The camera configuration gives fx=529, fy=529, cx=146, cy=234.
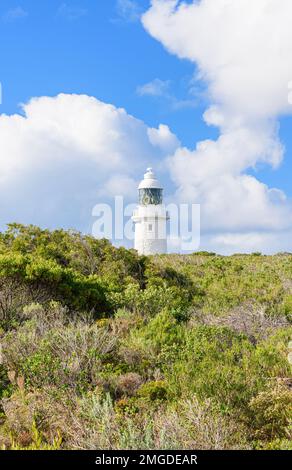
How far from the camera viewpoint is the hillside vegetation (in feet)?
17.0

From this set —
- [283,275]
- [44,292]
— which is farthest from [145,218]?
[44,292]

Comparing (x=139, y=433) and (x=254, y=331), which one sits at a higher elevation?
(x=254, y=331)

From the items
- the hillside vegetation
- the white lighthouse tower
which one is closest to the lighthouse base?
the white lighthouse tower

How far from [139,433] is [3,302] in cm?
627

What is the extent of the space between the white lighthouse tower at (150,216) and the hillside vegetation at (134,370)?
2028 centimetres

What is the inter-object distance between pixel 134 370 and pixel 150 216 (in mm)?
26062

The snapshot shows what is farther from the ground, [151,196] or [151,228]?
[151,196]

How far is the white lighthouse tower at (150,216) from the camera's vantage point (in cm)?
3356

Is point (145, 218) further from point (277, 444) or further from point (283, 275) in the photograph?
point (277, 444)

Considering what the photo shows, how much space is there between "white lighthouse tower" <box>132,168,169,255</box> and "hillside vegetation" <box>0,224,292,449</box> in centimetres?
2028

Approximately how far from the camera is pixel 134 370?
7598mm

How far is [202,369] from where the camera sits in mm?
6535

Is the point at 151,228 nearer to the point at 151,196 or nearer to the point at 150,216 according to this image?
the point at 150,216

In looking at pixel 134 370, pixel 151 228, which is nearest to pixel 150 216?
pixel 151 228
